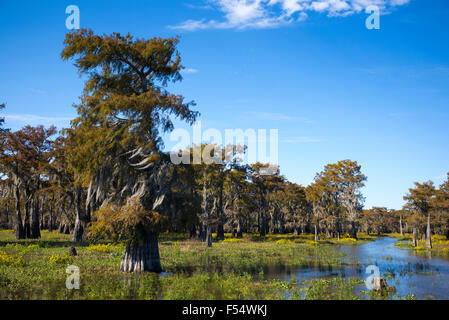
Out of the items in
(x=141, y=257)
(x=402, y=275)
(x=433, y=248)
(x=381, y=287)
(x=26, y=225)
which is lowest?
(x=433, y=248)

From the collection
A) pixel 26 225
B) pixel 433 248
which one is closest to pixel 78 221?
pixel 26 225

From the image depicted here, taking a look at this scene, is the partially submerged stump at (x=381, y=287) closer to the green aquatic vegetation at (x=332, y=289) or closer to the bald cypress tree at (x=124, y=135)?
the green aquatic vegetation at (x=332, y=289)

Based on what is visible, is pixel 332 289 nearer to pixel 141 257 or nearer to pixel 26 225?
pixel 141 257

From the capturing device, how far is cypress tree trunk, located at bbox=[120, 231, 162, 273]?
19109 mm

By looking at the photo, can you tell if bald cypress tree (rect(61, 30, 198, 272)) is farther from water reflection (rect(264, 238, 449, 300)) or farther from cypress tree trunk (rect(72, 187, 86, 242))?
cypress tree trunk (rect(72, 187, 86, 242))

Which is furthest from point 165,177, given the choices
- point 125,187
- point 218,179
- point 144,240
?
point 218,179

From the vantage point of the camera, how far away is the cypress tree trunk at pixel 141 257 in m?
19.1

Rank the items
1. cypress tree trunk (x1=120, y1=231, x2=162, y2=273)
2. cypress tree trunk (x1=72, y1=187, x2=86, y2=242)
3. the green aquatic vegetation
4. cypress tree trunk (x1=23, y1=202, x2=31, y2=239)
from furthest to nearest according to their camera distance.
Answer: cypress tree trunk (x1=23, y1=202, x2=31, y2=239) → cypress tree trunk (x1=72, y1=187, x2=86, y2=242) → cypress tree trunk (x1=120, y1=231, x2=162, y2=273) → the green aquatic vegetation

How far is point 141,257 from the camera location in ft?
62.8

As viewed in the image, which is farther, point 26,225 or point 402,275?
point 26,225

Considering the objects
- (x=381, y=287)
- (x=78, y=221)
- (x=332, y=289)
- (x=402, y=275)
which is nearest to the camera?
(x=381, y=287)

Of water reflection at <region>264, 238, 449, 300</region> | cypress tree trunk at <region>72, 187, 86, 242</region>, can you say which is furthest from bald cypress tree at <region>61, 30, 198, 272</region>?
cypress tree trunk at <region>72, 187, 86, 242</region>

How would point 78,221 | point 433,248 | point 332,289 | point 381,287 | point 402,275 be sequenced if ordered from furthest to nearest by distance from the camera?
point 433,248
point 78,221
point 402,275
point 332,289
point 381,287

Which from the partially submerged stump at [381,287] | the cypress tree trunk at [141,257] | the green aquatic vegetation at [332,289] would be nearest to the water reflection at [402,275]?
the partially submerged stump at [381,287]
